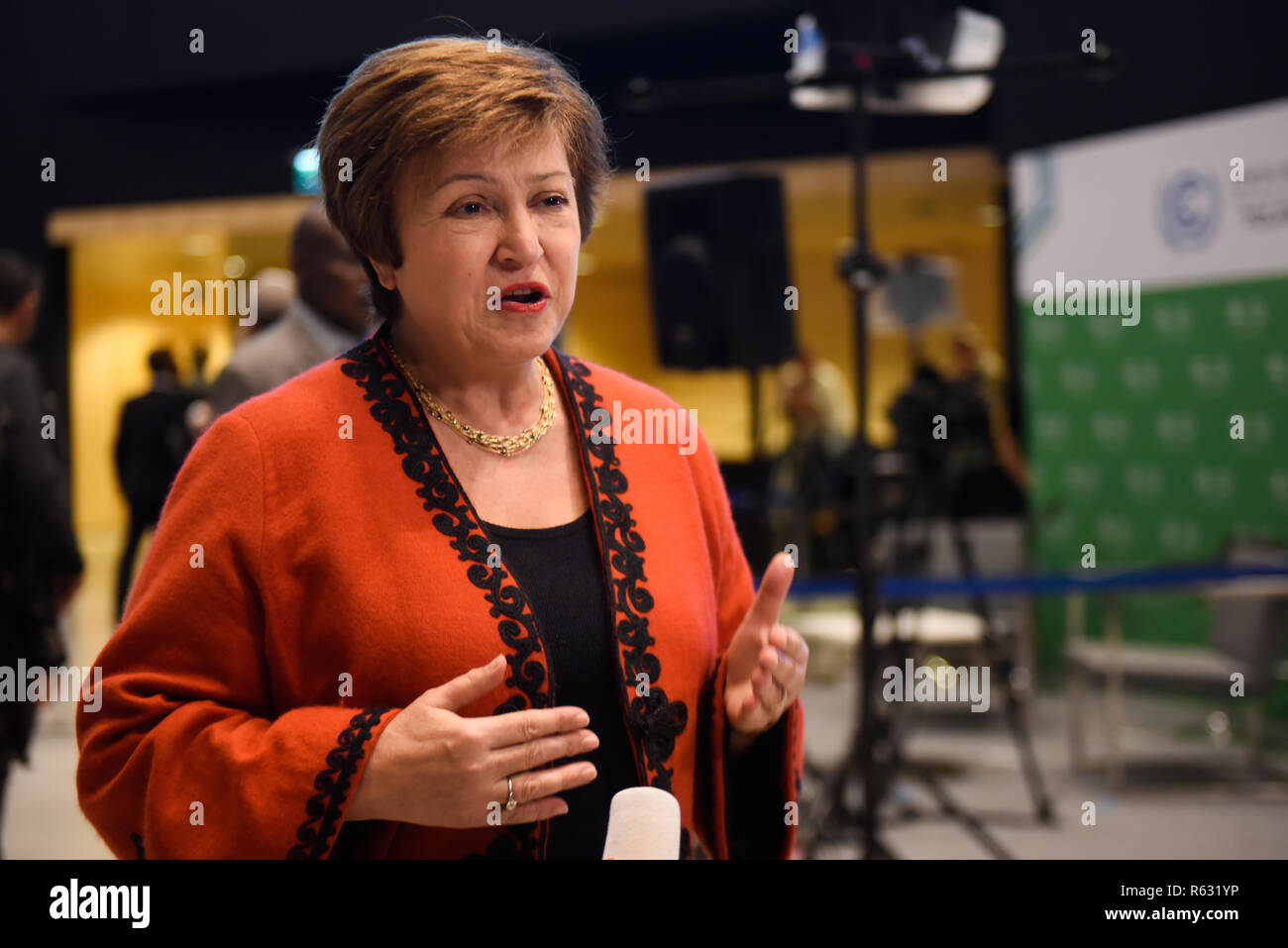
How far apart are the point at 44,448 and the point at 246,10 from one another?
549cm

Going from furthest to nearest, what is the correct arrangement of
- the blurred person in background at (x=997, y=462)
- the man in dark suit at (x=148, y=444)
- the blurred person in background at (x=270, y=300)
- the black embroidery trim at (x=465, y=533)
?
the blurred person in background at (x=997, y=462), the man in dark suit at (x=148, y=444), the blurred person in background at (x=270, y=300), the black embroidery trim at (x=465, y=533)

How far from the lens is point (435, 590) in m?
1.16

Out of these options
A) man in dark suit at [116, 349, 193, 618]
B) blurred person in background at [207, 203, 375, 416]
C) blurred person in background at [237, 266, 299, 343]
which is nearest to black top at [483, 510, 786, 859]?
blurred person in background at [207, 203, 375, 416]

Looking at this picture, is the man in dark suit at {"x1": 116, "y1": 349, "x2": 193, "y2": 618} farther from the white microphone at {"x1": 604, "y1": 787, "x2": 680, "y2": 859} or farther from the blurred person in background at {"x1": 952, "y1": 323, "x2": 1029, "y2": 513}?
the white microphone at {"x1": 604, "y1": 787, "x2": 680, "y2": 859}

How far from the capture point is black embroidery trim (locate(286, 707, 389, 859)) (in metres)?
1.09

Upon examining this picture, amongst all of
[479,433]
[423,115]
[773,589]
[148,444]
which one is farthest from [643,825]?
[148,444]

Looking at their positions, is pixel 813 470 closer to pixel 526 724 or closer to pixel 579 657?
pixel 579 657

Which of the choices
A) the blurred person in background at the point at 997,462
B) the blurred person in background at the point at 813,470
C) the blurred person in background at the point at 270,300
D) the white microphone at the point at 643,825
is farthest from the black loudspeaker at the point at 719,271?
the blurred person in background at the point at 997,462

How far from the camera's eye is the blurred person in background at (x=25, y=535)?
2.99 m

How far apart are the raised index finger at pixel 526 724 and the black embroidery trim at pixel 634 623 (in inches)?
5.1

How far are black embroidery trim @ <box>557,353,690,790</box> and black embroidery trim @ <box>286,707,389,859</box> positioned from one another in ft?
0.86

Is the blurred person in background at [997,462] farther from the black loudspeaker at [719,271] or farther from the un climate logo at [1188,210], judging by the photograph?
the black loudspeaker at [719,271]

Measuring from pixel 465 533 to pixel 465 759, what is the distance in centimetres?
23

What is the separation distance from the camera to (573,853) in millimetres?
1229
